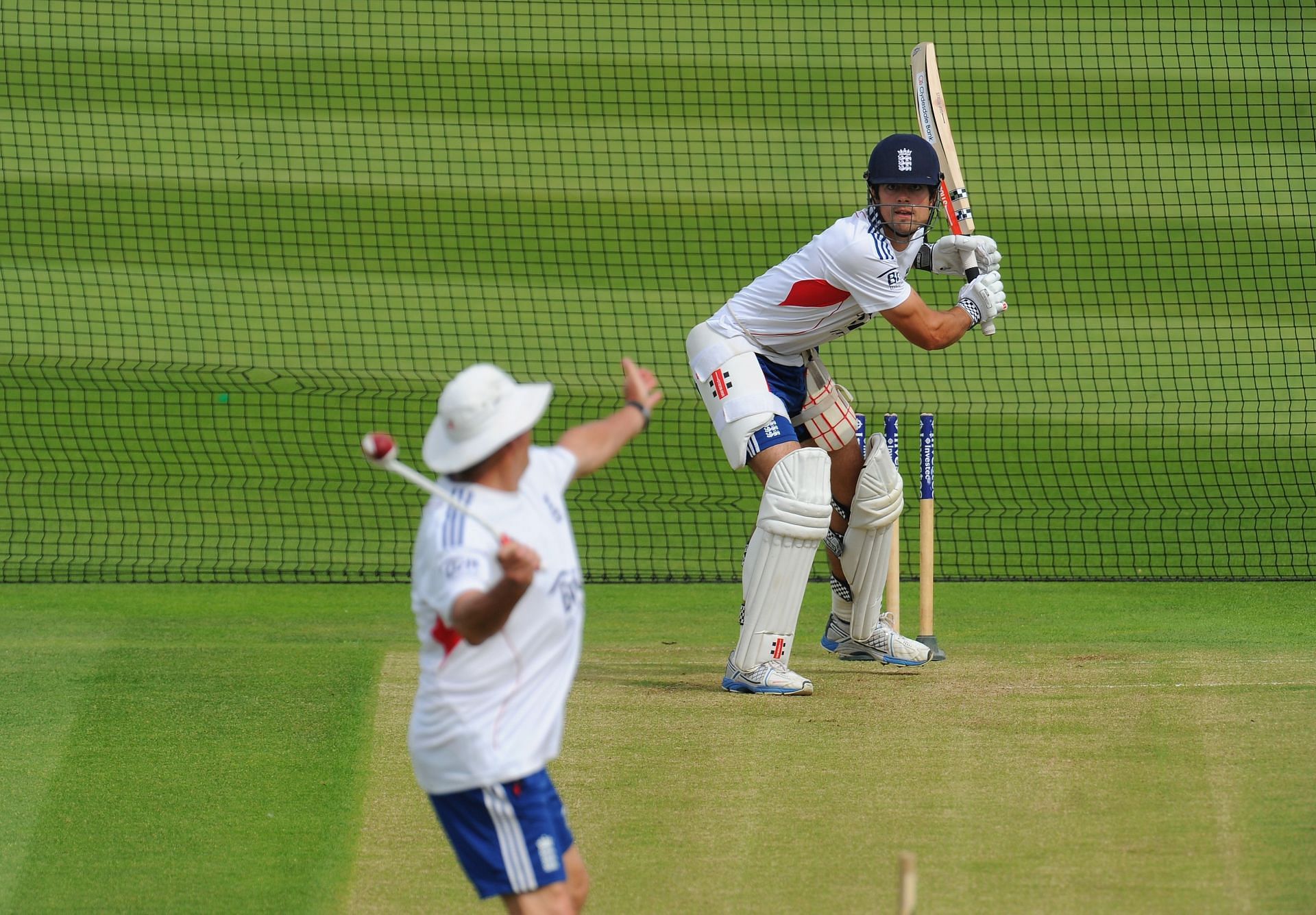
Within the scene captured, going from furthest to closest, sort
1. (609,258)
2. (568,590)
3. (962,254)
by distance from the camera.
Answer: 1. (609,258)
2. (962,254)
3. (568,590)

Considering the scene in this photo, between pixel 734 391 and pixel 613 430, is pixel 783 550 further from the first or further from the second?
pixel 613 430

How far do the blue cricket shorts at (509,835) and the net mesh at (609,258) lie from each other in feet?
15.9

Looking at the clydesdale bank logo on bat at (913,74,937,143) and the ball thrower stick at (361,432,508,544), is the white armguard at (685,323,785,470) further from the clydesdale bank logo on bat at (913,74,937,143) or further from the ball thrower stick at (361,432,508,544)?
the ball thrower stick at (361,432,508,544)

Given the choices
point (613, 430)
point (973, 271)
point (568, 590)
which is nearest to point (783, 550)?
point (973, 271)

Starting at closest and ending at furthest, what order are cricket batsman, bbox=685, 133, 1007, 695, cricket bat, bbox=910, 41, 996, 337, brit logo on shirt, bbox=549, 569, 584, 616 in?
brit logo on shirt, bbox=549, 569, 584, 616 → cricket batsman, bbox=685, 133, 1007, 695 → cricket bat, bbox=910, 41, 996, 337

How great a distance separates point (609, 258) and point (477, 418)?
8947 mm

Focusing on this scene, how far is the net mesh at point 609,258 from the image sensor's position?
9.80 meters

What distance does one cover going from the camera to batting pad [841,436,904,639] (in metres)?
7.03

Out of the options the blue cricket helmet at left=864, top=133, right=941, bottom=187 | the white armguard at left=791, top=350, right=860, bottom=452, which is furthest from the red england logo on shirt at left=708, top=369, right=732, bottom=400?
the blue cricket helmet at left=864, top=133, right=941, bottom=187

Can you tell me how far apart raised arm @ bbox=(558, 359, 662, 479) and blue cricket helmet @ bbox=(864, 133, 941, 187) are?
2.48m

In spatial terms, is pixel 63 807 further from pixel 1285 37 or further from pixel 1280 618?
pixel 1285 37

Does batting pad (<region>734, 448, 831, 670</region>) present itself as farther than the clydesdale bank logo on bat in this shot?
No

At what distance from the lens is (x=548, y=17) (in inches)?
566

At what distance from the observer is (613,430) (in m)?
4.39
